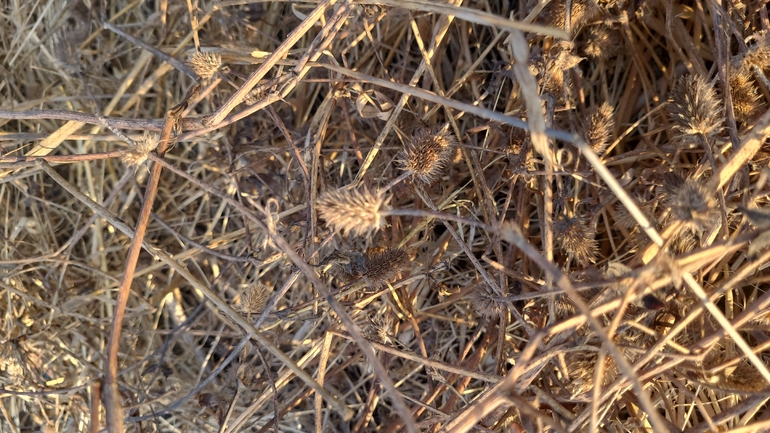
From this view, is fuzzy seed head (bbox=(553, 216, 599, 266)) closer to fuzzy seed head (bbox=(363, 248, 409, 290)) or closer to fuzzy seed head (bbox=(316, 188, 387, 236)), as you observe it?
fuzzy seed head (bbox=(363, 248, 409, 290))

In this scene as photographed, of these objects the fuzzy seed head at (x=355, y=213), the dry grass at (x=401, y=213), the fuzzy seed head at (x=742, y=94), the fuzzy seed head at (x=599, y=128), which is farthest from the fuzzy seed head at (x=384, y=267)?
the fuzzy seed head at (x=742, y=94)

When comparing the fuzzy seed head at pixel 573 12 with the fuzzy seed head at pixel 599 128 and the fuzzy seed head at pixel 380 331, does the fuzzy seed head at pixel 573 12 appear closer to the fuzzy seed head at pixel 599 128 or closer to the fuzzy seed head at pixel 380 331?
the fuzzy seed head at pixel 599 128

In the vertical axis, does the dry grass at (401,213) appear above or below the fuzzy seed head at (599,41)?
below

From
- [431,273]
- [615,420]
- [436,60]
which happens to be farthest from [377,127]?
[615,420]

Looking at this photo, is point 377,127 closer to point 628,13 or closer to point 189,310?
point 628,13

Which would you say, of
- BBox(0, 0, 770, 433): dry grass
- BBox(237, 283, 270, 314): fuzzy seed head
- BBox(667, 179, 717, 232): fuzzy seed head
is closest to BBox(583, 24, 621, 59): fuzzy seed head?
BBox(0, 0, 770, 433): dry grass

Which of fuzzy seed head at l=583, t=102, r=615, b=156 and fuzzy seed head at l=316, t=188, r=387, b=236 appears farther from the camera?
fuzzy seed head at l=583, t=102, r=615, b=156

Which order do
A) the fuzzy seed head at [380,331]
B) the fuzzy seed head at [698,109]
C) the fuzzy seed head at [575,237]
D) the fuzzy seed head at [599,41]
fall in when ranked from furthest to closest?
1. the fuzzy seed head at [599,41]
2. the fuzzy seed head at [380,331]
3. the fuzzy seed head at [575,237]
4. the fuzzy seed head at [698,109]

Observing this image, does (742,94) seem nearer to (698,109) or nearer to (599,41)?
(698,109)

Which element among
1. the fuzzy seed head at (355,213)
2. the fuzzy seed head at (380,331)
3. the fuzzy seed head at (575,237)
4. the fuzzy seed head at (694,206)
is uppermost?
the fuzzy seed head at (694,206)

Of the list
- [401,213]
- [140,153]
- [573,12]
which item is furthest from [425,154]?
[140,153]
